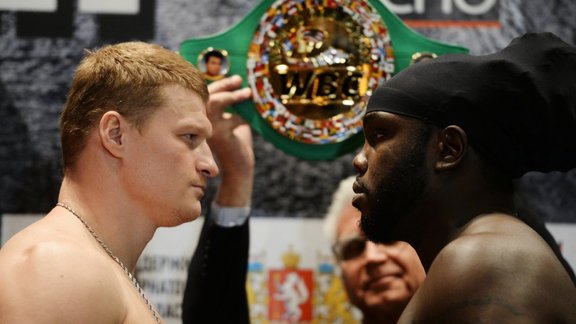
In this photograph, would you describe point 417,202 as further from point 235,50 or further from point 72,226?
point 235,50

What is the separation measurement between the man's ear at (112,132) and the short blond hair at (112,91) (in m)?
0.01

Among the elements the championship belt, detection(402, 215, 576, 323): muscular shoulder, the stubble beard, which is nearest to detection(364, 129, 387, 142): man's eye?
the stubble beard

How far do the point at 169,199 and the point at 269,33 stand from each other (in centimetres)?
68

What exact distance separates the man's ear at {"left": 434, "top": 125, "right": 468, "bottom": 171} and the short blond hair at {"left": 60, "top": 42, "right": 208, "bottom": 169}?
1.63 feet

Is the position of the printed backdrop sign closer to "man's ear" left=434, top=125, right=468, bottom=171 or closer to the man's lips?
the man's lips

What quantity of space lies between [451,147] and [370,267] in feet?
2.96

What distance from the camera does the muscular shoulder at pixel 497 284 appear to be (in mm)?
1315

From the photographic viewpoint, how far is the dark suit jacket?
7.68 ft

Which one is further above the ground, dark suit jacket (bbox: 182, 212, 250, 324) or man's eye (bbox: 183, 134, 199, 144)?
man's eye (bbox: 183, 134, 199, 144)

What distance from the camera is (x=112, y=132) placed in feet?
5.15

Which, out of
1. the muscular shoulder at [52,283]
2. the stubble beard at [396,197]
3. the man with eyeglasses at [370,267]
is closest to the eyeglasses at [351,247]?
the man with eyeglasses at [370,267]

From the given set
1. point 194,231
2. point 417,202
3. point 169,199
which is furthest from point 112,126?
point 194,231

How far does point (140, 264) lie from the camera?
245 cm

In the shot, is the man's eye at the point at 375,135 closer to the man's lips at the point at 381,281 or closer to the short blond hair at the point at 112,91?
the short blond hair at the point at 112,91
